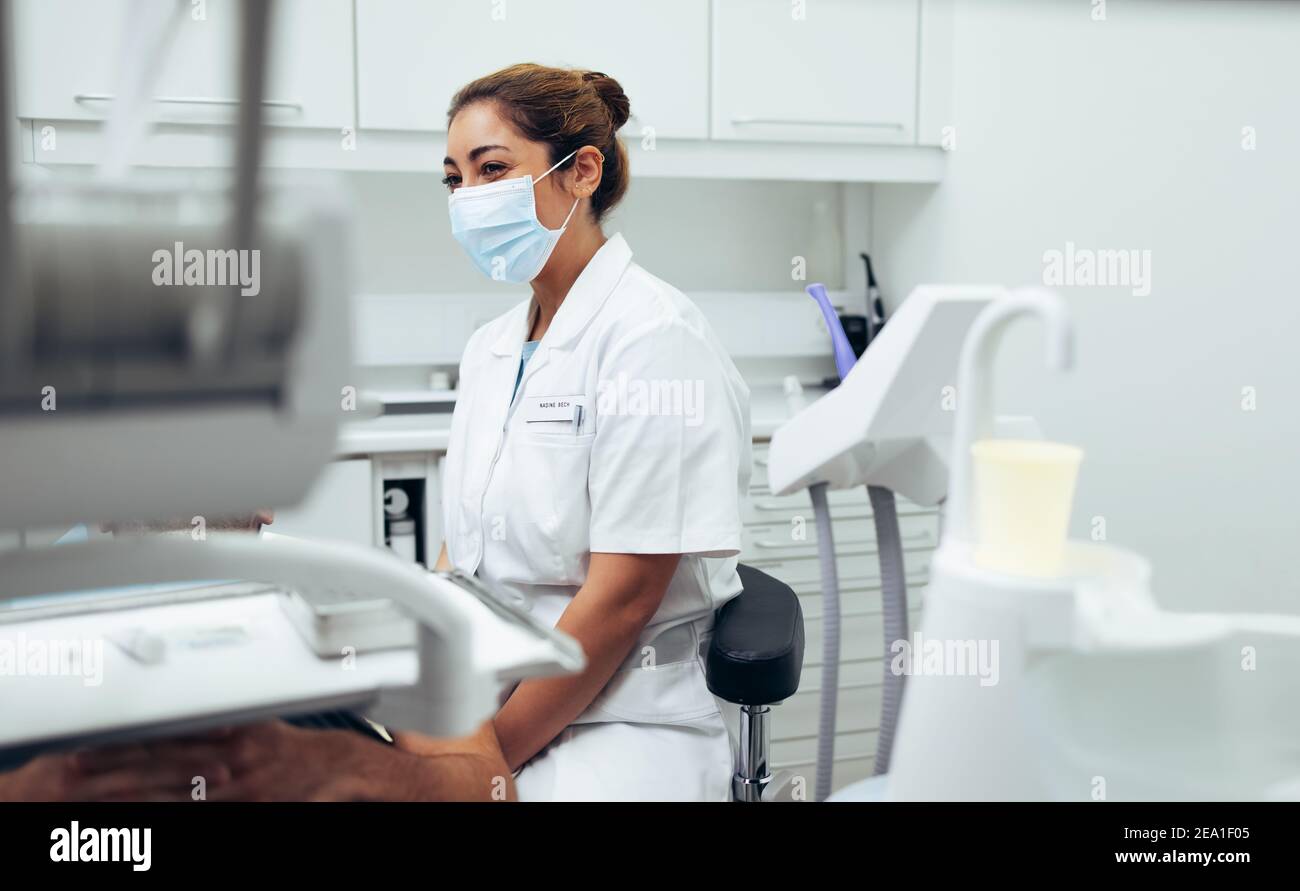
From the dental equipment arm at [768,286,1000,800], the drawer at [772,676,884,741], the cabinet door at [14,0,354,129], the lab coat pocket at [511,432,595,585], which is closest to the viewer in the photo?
the dental equipment arm at [768,286,1000,800]

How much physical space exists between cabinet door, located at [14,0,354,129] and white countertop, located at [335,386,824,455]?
545mm

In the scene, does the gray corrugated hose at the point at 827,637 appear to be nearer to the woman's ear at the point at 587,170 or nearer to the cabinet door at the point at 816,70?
the woman's ear at the point at 587,170

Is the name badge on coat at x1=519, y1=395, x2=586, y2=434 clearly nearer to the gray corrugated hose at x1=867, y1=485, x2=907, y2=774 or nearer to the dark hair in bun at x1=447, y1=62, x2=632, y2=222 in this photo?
the dark hair in bun at x1=447, y1=62, x2=632, y2=222

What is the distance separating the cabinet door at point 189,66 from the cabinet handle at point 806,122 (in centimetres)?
74

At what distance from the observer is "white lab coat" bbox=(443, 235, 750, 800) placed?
3.33 feet

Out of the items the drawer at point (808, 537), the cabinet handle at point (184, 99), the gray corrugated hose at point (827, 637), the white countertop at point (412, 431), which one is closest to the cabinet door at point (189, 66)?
the cabinet handle at point (184, 99)

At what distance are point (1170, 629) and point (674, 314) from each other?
28.0 inches

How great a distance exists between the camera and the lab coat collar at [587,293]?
114 cm

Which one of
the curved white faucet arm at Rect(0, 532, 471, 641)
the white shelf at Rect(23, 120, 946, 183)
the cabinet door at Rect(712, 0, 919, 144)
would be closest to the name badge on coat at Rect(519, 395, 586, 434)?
the curved white faucet arm at Rect(0, 532, 471, 641)

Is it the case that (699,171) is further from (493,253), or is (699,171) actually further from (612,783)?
(612,783)

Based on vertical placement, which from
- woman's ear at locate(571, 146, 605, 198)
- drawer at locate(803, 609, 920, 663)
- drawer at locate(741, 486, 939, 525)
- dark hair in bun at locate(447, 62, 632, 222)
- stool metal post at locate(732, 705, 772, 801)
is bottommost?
drawer at locate(803, 609, 920, 663)

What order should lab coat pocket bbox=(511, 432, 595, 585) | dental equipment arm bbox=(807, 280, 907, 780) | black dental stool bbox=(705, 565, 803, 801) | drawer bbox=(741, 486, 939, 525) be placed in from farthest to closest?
drawer bbox=(741, 486, 939, 525), lab coat pocket bbox=(511, 432, 595, 585), black dental stool bbox=(705, 565, 803, 801), dental equipment arm bbox=(807, 280, 907, 780)
